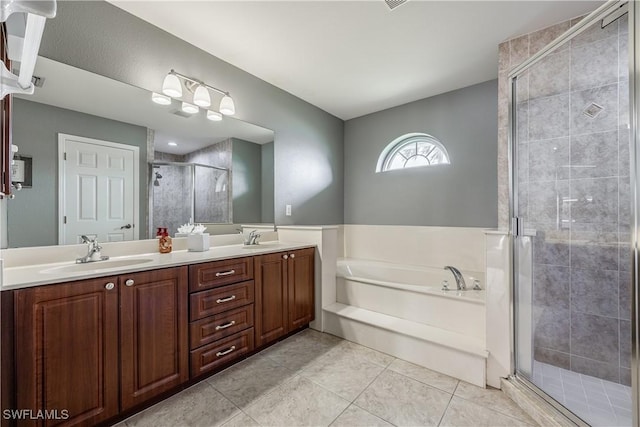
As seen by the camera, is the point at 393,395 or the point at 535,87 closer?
the point at 393,395

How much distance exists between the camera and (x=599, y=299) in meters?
1.68

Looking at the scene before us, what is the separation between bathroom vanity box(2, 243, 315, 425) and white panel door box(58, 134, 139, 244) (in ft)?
1.09

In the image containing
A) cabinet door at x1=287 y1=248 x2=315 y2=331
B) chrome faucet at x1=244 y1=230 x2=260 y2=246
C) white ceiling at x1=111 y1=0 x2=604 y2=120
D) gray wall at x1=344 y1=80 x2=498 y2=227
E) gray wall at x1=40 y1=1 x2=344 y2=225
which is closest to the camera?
gray wall at x1=40 y1=1 x2=344 y2=225

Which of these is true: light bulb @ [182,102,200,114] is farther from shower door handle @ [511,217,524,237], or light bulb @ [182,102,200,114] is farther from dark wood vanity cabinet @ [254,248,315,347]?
shower door handle @ [511,217,524,237]

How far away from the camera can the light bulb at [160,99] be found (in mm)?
1871

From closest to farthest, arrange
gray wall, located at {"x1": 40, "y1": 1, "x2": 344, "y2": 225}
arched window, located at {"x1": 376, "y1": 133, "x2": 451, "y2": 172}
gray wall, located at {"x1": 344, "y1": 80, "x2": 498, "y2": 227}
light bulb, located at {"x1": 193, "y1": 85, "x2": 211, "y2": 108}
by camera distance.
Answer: gray wall, located at {"x1": 40, "y1": 1, "x2": 344, "y2": 225}
light bulb, located at {"x1": 193, "y1": 85, "x2": 211, "y2": 108}
gray wall, located at {"x1": 344, "y1": 80, "x2": 498, "y2": 227}
arched window, located at {"x1": 376, "y1": 133, "x2": 451, "y2": 172}

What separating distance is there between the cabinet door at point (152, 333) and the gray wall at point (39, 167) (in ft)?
2.17

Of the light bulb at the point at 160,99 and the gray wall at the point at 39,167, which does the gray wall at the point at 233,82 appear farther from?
the gray wall at the point at 39,167

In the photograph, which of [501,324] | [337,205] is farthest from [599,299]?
[337,205]

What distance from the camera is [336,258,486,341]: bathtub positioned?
6.15 ft

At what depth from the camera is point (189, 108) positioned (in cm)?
206

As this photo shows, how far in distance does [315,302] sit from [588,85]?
2646 mm

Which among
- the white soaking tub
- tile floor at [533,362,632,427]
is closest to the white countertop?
the white soaking tub

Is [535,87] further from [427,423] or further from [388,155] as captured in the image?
[427,423]
